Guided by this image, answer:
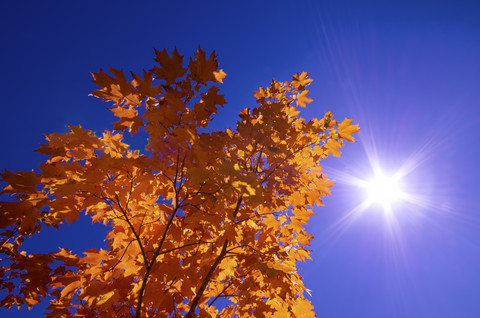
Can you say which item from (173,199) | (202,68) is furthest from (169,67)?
(173,199)

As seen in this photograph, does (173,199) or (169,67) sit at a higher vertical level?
(169,67)

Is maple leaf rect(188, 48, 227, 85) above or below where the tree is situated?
above

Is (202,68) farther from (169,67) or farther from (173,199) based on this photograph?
(173,199)

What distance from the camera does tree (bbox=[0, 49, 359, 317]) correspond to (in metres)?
2.14

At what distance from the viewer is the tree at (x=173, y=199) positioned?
2.14 metres

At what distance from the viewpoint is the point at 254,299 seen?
3193mm

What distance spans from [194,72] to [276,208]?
6.62 feet

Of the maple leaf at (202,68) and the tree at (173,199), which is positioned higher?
the maple leaf at (202,68)

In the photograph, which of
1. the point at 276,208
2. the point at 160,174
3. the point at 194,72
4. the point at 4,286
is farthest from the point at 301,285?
the point at 4,286

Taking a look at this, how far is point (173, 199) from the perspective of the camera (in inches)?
115

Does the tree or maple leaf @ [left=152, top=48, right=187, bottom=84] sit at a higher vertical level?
maple leaf @ [left=152, top=48, right=187, bottom=84]

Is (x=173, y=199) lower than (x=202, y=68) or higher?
lower

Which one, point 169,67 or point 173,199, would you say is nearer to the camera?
point 169,67

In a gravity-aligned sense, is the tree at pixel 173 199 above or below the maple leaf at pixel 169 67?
below
